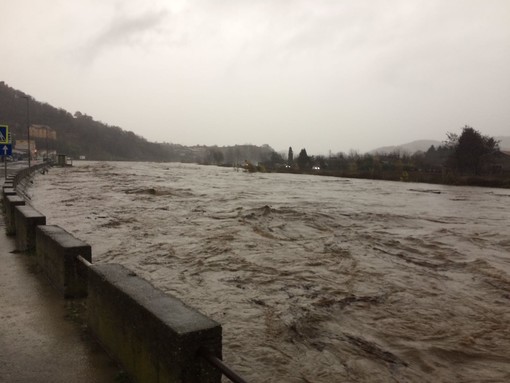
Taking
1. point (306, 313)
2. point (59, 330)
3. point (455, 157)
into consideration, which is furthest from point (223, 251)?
point (455, 157)

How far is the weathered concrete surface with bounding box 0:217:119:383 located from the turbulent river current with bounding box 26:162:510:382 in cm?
207

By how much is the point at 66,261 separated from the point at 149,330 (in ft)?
9.76

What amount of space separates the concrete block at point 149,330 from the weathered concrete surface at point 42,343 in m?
0.23

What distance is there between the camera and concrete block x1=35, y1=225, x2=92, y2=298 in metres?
5.88

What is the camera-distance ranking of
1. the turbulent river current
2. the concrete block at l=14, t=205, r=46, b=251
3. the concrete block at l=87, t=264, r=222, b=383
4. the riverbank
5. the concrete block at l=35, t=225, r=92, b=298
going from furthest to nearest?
the riverbank
the concrete block at l=14, t=205, r=46, b=251
the turbulent river current
the concrete block at l=35, t=225, r=92, b=298
the concrete block at l=87, t=264, r=222, b=383

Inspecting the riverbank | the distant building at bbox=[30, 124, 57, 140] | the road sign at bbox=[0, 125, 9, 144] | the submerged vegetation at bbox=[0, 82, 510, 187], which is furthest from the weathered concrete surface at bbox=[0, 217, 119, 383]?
the distant building at bbox=[30, 124, 57, 140]

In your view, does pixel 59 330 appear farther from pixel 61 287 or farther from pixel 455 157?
pixel 455 157

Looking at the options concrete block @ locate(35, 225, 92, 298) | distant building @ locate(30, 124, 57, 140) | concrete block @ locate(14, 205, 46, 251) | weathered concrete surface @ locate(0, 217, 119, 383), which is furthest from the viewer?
distant building @ locate(30, 124, 57, 140)

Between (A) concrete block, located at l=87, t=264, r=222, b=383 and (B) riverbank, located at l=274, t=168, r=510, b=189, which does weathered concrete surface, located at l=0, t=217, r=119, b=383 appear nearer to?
(A) concrete block, located at l=87, t=264, r=222, b=383

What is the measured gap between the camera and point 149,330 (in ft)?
11.4

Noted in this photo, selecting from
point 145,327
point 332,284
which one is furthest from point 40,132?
point 145,327

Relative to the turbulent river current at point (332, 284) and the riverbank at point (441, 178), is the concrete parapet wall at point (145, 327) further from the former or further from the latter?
the riverbank at point (441, 178)

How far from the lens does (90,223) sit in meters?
17.1

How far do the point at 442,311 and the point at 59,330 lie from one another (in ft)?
23.1
